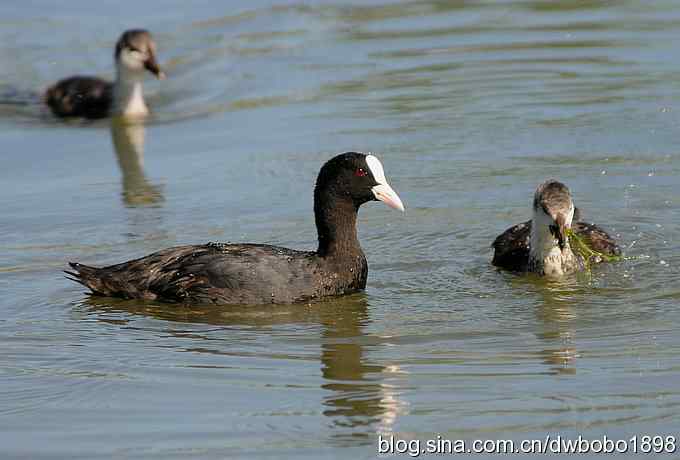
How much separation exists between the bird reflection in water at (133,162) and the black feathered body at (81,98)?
296mm

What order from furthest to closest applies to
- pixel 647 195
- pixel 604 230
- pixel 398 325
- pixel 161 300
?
pixel 647 195 → pixel 604 230 → pixel 161 300 → pixel 398 325

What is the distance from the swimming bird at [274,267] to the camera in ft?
32.8

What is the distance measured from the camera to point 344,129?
49.3 ft

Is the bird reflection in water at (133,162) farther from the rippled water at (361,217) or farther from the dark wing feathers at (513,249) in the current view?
the dark wing feathers at (513,249)

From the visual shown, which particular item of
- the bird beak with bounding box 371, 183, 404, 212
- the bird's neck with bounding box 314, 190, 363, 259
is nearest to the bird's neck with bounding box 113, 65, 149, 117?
the bird's neck with bounding box 314, 190, 363, 259

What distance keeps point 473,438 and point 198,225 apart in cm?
565

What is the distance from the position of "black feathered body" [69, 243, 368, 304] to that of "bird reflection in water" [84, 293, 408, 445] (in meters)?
0.08

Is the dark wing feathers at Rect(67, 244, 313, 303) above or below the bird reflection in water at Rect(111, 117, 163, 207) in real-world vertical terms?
below

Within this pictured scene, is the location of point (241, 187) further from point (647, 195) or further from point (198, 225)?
point (647, 195)

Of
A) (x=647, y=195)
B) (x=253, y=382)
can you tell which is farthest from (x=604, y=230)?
(x=253, y=382)

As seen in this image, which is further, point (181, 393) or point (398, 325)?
point (398, 325)

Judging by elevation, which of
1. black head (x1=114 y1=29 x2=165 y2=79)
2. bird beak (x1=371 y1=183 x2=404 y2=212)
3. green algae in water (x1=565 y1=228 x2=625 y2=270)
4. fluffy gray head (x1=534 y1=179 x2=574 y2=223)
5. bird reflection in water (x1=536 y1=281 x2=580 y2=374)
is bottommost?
bird reflection in water (x1=536 y1=281 x2=580 y2=374)

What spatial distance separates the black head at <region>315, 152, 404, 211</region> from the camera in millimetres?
10109

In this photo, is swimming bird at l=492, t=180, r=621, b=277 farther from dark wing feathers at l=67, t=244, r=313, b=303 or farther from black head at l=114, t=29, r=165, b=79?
black head at l=114, t=29, r=165, b=79
